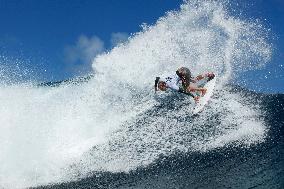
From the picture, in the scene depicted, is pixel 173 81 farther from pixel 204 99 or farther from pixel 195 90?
pixel 204 99

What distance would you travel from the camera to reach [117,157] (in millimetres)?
13227

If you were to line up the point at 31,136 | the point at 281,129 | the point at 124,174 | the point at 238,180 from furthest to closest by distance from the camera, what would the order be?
the point at 281,129 < the point at 31,136 < the point at 124,174 < the point at 238,180

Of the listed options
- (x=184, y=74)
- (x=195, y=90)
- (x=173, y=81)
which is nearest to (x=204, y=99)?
(x=195, y=90)

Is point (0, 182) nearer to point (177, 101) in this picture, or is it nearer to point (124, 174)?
point (124, 174)

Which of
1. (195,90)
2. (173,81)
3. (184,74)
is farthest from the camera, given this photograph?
(195,90)

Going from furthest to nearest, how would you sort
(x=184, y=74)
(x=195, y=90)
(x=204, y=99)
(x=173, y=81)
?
(x=204, y=99)
(x=195, y=90)
(x=173, y=81)
(x=184, y=74)

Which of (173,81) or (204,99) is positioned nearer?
(173,81)

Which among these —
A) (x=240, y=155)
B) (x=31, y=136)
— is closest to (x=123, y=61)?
(x=31, y=136)

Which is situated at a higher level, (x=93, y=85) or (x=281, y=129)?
(x=93, y=85)

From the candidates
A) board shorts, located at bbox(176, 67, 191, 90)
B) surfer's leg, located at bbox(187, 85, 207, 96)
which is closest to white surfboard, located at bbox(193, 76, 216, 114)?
surfer's leg, located at bbox(187, 85, 207, 96)

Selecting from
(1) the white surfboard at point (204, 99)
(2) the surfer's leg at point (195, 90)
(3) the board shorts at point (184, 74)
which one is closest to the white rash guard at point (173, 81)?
(3) the board shorts at point (184, 74)

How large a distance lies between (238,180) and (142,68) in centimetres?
1154

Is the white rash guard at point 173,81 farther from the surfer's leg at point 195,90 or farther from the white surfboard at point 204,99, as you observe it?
the white surfboard at point 204,99

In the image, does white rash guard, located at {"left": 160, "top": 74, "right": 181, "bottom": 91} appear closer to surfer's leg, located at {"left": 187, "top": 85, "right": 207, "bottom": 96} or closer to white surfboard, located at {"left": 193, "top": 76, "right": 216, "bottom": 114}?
surfer's leg, located at {"left": 187, "top": 85, "right": 207, "bottom": 96}
